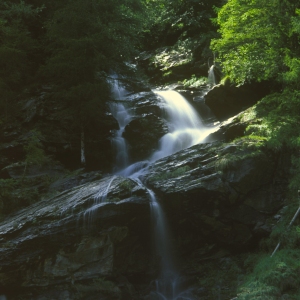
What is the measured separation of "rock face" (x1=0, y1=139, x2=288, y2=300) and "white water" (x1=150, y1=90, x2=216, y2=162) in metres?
3.52

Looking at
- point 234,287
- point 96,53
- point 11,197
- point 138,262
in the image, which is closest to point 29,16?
point 96,53

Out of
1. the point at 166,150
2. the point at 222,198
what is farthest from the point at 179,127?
the point at 222,198

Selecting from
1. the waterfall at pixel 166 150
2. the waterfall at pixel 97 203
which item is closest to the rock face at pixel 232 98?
the waterfall at pixel 166 150

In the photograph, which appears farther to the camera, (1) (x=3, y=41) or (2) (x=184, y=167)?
(1) (x=3, y=41)

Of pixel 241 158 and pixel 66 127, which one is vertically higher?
pixel 66 127

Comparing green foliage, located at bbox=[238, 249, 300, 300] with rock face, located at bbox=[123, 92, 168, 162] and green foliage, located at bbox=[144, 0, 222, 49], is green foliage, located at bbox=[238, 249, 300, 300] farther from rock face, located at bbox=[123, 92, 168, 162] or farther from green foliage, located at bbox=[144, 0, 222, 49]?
green foliage, located at bbox=[144, 0, 222, 49]

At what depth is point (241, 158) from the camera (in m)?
12.6

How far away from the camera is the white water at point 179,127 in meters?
17.4

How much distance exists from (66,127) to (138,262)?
25.8ft

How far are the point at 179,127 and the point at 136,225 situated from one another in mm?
8102

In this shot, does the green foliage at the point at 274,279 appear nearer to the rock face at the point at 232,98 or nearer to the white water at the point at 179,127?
the white water at the point at 179,127

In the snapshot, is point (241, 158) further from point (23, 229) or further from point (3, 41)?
point (3, 41)

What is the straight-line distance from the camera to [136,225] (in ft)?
39.0

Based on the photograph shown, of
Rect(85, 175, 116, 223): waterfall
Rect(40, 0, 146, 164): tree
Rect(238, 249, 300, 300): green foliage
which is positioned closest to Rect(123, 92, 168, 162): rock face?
Rect(40, 0, 146, 164): tree
